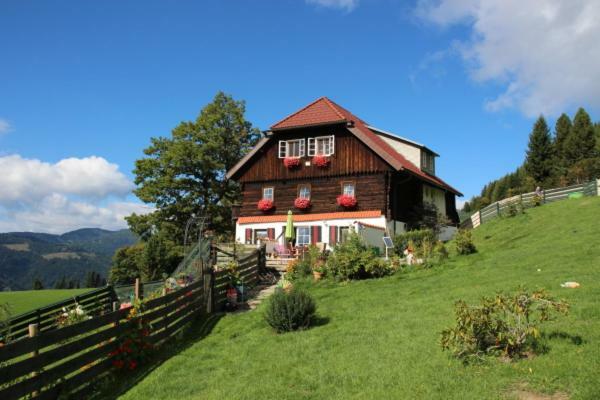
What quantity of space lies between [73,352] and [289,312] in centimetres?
472

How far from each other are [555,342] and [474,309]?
132 centimetres

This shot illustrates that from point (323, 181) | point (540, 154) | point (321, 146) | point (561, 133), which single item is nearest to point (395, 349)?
point (323, 181)

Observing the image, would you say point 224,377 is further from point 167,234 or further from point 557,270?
point 167,234

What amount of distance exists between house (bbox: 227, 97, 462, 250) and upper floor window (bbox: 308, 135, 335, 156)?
2.5 inches

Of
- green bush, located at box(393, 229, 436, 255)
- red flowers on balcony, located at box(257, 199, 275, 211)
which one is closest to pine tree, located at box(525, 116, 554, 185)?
red flowers on balcony, located at box(257, 199, 275, 211)

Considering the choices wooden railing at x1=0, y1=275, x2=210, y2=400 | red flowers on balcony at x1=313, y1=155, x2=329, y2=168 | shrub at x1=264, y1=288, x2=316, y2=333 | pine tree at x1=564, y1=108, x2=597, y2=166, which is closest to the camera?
wooden railing at x1=0, y1=275, x2=210, y2=400

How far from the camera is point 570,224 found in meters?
22.0

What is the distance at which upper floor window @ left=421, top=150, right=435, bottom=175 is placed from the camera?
35388 millimetres

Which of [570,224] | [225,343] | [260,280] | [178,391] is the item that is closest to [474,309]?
[178,391]

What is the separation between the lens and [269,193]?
32781 mm

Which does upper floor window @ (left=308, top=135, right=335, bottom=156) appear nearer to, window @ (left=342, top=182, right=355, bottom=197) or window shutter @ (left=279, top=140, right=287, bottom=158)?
window shutter @ (left=279, top=140, right=287, bottom=158)

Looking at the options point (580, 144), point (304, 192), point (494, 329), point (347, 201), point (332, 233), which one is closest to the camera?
point (494, 329)

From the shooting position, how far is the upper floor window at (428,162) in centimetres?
3539

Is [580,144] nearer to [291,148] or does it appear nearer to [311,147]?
[311,147]
